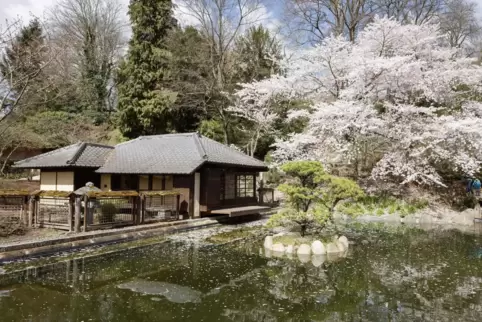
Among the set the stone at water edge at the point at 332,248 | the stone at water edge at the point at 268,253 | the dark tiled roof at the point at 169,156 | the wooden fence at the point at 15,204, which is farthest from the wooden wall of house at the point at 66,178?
the stone at water edge at the point at 332,248

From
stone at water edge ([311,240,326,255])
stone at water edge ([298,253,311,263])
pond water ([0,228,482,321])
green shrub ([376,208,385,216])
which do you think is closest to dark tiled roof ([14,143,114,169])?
pond water ([0,228,482,321])

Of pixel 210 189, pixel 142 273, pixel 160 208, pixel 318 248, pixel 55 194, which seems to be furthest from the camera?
pixel 210 189

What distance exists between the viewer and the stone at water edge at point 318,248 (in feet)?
34.6

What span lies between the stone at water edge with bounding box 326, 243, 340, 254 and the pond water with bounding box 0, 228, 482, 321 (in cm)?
40

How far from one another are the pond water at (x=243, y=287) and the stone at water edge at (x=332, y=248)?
403 mm

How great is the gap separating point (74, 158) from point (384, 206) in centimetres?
1473

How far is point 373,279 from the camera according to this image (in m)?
8.23

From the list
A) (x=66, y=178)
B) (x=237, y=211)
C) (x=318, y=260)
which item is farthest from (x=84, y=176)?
(x=318, y=260)

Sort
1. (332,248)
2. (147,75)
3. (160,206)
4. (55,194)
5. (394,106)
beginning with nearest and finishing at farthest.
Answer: (332,248), (55,194), (160,206), (394,106), (147,75)

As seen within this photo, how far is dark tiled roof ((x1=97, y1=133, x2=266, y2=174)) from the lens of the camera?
14898mm

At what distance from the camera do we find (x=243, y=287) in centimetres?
751

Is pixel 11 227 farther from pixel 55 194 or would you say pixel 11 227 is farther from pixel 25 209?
pixel 55 194

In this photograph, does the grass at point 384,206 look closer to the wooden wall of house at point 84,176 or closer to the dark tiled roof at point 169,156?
the dark tiled roof at point 169,156

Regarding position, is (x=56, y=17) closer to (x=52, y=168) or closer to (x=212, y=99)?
(x=212, y=99)
